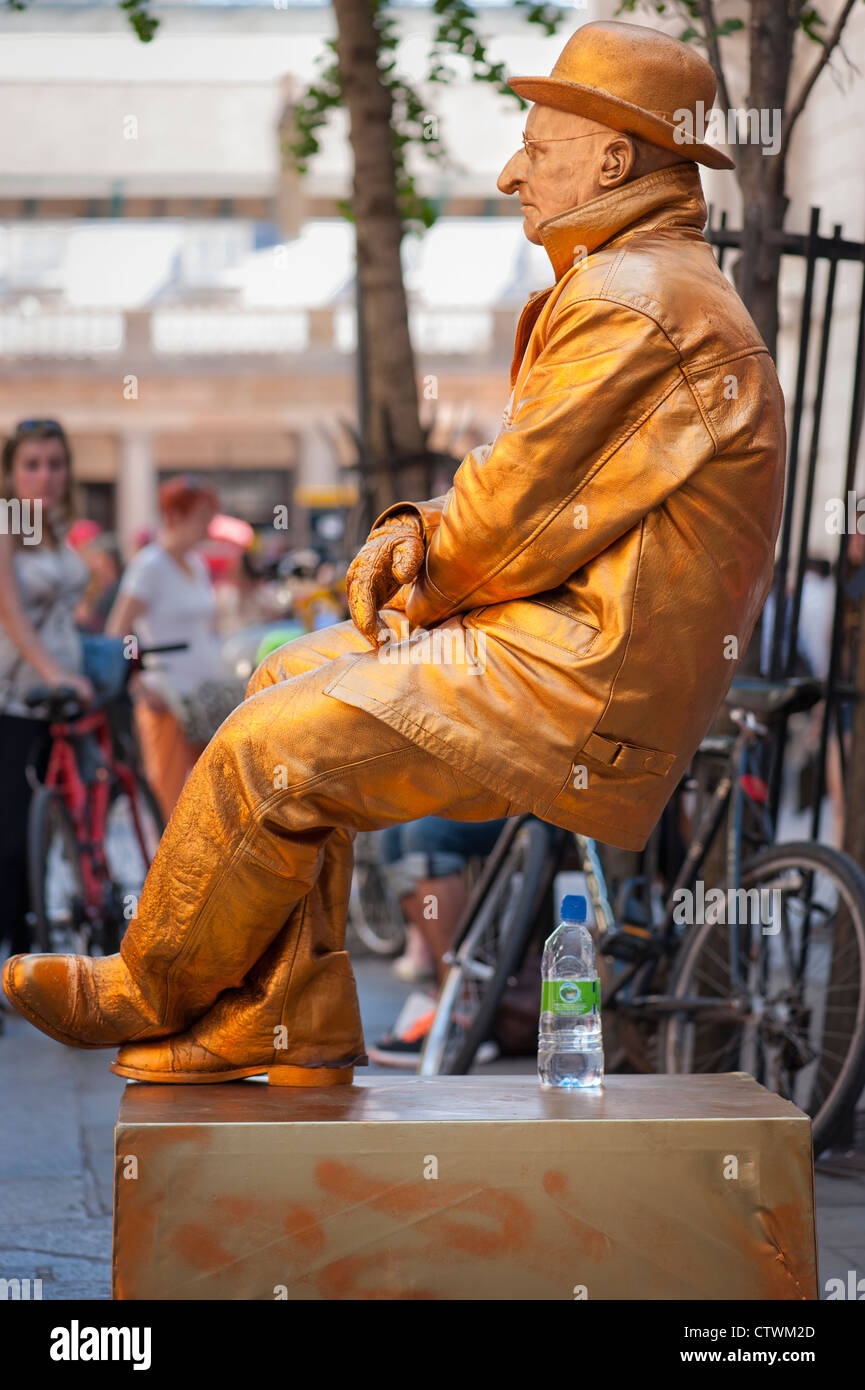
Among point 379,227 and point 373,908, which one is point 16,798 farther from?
point 379,227

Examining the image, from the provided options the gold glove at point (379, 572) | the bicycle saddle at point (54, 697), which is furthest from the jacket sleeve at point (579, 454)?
the bicycle saddle at point (54, 697)

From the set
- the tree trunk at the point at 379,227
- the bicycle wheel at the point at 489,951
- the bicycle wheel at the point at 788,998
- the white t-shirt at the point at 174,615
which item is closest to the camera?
the bicycle wheel at the point at 788,998

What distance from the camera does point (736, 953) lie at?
5.02 meters

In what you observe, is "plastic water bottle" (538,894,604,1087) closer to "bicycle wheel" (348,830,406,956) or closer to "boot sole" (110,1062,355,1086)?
"boot sole" (110,1062,355,1086)

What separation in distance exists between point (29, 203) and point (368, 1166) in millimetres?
41892

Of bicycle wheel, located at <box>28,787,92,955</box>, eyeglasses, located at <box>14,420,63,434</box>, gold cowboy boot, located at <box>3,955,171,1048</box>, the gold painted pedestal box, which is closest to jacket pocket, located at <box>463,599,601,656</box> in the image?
the gold painted pedestal box

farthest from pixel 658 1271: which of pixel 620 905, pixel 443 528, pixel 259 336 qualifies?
pixel 259 336

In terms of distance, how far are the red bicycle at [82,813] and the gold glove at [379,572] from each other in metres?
3.90

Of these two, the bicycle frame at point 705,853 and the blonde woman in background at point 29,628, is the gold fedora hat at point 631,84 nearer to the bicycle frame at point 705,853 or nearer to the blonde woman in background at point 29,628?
the bicycle frame at point 705,853

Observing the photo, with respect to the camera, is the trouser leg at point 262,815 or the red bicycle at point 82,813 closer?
the trouser leg at point 262,815

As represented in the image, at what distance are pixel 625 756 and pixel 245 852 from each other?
66 cm

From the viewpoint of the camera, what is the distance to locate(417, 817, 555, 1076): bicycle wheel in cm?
536

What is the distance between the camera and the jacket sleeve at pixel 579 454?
310cm

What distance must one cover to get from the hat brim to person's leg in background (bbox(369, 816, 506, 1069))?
3381mm
